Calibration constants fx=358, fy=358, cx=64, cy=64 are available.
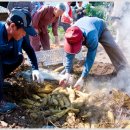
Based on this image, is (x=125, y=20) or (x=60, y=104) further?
(x=125, y=20)

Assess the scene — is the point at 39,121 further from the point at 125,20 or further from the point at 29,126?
the point at 125,20

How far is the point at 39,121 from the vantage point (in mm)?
3555

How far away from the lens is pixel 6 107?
12.1ft

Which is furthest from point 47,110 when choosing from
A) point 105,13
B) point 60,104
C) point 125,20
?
point 105,13

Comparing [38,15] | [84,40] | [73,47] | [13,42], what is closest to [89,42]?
[84,40]

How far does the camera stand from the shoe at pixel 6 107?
12.1 feet

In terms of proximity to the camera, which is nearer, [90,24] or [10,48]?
[10,48]

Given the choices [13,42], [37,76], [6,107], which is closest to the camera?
[6,107]

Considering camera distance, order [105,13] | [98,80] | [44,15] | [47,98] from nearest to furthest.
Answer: [47,98] → [98,80] → [44,15] → [105,13]

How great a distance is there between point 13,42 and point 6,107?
70cm

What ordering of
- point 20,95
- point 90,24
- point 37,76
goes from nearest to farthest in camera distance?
point 20,95 → point 37,76 → point 90,24

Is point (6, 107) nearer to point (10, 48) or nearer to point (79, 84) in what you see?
point (10, 48)

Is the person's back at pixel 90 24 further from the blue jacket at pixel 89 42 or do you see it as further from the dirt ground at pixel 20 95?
the dirt ground at pixel 20 95

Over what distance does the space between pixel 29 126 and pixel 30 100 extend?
0.50 metres
